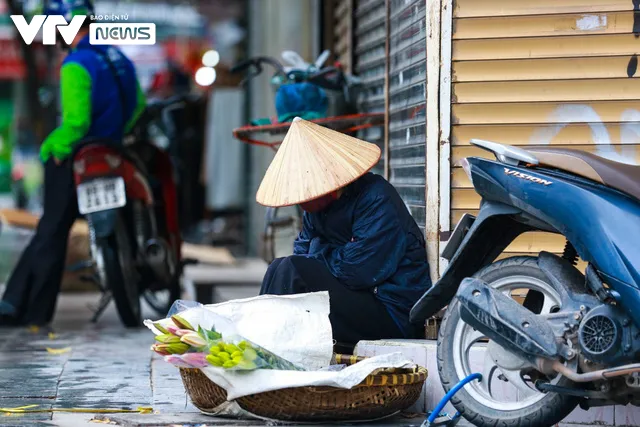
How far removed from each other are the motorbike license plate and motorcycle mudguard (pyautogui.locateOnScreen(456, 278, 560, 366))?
3.44 meters

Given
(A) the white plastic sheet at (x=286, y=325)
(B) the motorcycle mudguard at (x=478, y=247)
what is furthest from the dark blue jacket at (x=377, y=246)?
(B) the motorcycle mudguard at (x=478, y=247)

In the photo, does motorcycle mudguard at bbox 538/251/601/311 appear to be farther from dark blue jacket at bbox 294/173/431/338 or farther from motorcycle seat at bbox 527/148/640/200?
dark blue jacket at bbox 294/173/431/338

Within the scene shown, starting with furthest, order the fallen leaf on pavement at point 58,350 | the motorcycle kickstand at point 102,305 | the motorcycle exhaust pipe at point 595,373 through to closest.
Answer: the motorcycle kickstand at point 102,305
the fallen leaf on pavement at point 58,350
the motorcycle exhaust pipe at point 595,373

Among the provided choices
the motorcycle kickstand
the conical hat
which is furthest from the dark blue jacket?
the motorcycle kickstand

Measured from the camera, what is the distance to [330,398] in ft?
14.6

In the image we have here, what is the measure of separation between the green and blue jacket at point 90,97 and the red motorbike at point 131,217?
15 cm

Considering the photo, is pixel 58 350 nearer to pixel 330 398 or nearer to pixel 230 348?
pixel 230 348

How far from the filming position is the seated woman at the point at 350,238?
5000 millimetres

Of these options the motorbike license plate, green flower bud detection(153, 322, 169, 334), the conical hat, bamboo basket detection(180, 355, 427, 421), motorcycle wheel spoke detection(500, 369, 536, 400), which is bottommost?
bamboo basket detection(180, 355, 427, 421)

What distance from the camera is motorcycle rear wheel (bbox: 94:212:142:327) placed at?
7312mm

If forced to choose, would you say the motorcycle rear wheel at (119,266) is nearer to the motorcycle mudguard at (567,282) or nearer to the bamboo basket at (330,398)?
the bamboo basket at (330,398)

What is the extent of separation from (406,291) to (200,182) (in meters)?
10.8

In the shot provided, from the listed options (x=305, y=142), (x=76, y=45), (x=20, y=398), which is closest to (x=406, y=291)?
(x=305, y=142)

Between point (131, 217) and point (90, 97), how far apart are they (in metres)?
0.81
